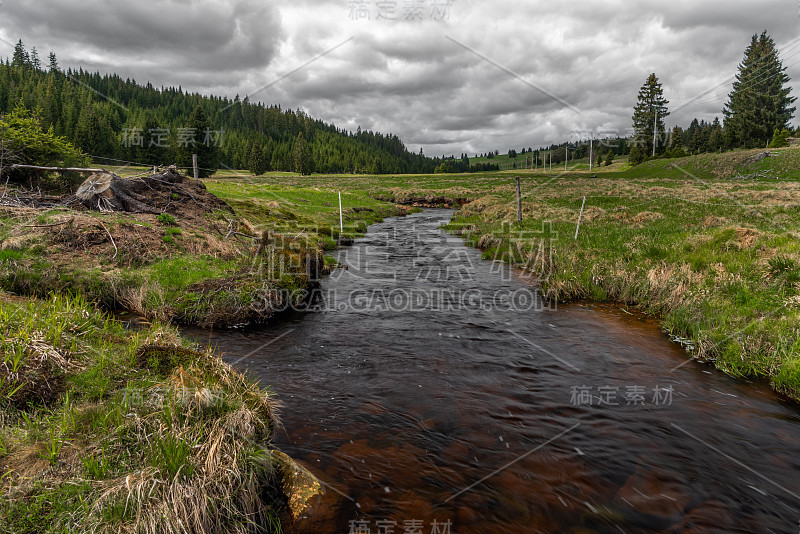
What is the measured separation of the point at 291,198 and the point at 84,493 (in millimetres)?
35061

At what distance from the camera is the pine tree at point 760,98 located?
7400cm

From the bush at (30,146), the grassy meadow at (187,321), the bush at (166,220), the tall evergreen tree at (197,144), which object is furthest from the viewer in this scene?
the tall evergreen tree at (197,144)

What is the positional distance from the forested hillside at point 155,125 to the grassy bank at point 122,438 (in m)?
16.1

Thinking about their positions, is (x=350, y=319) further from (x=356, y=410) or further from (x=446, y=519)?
(x=446, y=519)

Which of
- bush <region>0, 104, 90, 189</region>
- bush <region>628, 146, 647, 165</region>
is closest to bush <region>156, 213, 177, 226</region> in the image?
bush <region>0, 104, 90, 189</region>

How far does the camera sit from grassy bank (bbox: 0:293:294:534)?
131 inches

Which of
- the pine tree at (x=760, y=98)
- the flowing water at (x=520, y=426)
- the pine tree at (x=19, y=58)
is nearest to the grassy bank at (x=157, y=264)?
the flowing water at (x=520, y=426)

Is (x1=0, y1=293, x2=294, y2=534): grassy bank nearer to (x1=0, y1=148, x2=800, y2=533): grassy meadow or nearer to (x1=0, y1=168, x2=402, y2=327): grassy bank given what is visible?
(x1=0, y1=148, x2=800, y2=533): grassy meadow

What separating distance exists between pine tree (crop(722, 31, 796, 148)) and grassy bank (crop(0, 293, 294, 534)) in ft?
349

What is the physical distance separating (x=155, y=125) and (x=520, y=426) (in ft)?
373

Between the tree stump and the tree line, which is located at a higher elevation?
the tree line

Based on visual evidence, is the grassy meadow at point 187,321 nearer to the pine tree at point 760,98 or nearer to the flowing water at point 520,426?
the flowing water at point 520,426

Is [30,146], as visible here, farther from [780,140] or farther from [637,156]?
[637,156]

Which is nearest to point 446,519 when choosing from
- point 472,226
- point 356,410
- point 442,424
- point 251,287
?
point 442,424
